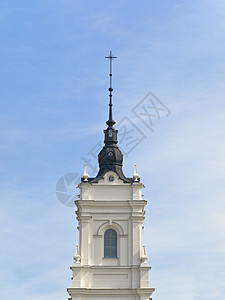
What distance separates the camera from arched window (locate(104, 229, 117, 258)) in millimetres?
65000

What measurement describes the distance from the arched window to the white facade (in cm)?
7

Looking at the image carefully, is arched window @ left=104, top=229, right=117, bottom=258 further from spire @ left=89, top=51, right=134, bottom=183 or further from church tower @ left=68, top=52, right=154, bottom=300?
spire @ left=89, top=51, right=134, bottom=183

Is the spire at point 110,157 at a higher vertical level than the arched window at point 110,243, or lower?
higher

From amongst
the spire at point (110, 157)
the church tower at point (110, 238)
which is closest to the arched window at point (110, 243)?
the church tower at point (110, 238)

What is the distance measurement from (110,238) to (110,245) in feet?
1.73

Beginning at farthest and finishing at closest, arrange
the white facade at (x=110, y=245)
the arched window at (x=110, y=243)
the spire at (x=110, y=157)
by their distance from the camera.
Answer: the spire at (x=110, y=157)
the arched window at (x=110, y=243)
the white facade at (x=110, y=245)

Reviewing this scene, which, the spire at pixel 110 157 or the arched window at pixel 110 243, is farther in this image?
the spire at pixel 110 157

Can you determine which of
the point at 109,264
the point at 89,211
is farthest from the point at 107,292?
the point at 89,211

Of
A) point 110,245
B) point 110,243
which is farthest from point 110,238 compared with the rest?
point 110,245

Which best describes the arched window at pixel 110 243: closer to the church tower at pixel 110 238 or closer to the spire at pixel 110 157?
the church tower at pixel 110 238

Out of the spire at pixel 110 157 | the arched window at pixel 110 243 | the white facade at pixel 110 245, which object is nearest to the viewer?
the white facade at pixel 110 245

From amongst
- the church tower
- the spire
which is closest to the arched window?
the church tower

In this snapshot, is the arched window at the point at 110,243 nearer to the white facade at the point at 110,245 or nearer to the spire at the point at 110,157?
the white facade at the point at 110,245

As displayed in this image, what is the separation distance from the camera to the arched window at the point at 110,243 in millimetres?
65000
